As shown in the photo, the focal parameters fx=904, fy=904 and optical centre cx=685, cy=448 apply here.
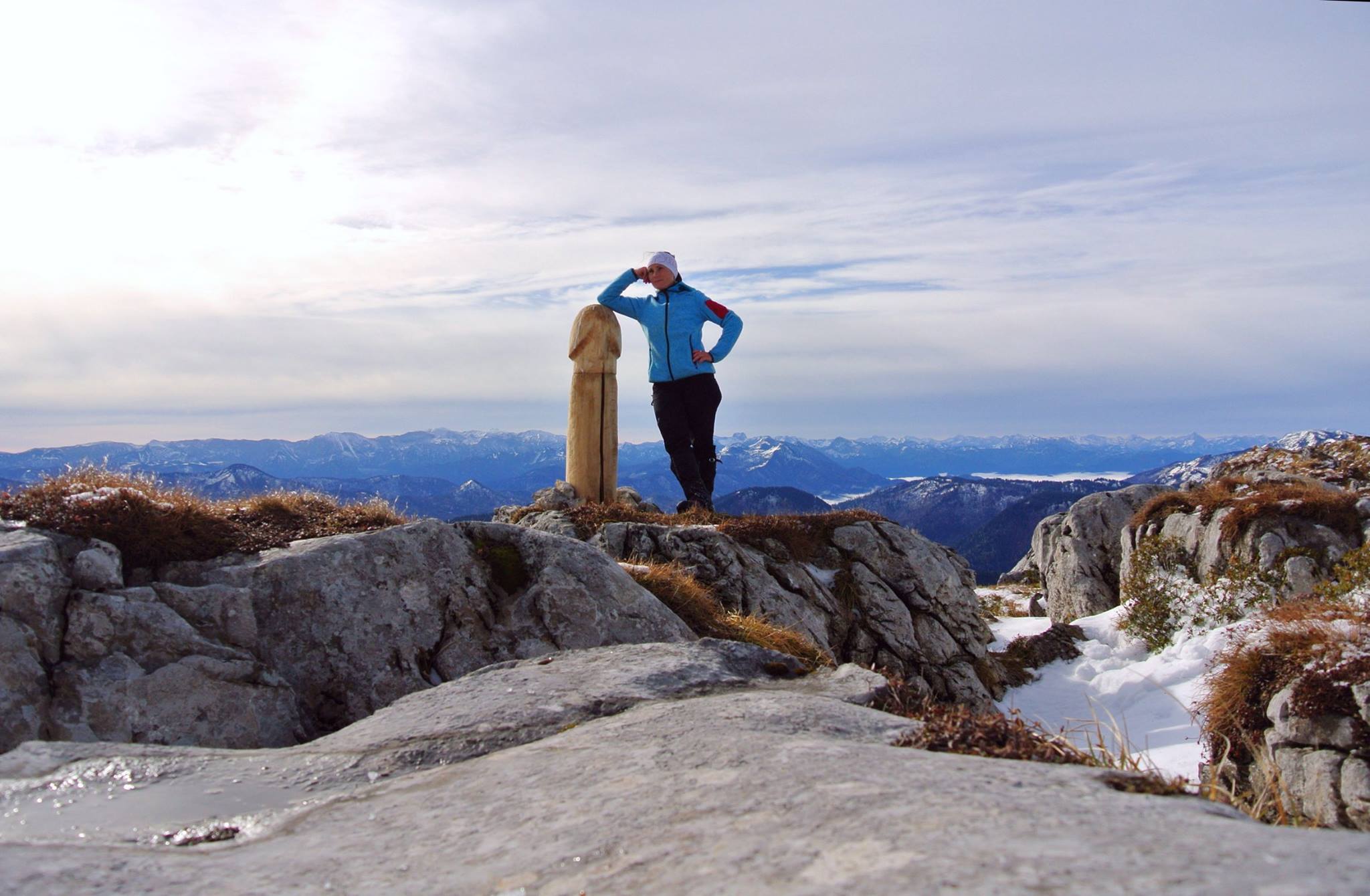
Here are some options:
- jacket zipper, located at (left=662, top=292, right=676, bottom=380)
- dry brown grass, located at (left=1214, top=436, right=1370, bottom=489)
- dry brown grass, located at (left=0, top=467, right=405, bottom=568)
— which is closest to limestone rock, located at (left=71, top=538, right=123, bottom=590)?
dry brown grass, located at (left=0, top=467, right=405, bottom=568)

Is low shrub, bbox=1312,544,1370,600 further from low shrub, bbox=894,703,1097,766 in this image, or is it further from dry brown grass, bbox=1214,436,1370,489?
dry brown grass, bbox=1214,436,1370,489

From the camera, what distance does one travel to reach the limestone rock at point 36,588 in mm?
6941

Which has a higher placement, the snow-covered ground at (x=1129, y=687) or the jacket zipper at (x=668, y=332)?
the jacket zipper at (x=668, y=332)

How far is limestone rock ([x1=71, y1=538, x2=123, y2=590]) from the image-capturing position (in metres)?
7.47

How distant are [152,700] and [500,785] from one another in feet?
14.0

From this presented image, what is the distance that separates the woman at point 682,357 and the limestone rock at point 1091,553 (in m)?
16.4

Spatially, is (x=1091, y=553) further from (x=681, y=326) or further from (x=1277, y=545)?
(x=681, y=326)

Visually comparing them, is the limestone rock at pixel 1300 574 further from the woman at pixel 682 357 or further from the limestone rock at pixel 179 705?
the limestone rock at pixel 179 705

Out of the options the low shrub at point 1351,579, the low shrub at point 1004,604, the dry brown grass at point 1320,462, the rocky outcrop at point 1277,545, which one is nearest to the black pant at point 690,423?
the low shrub at point 1351,579

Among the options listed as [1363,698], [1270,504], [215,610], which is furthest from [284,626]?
[1270,504]

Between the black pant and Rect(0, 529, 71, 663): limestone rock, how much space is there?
412 inches

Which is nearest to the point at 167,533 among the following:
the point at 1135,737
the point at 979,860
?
the point at 979,860

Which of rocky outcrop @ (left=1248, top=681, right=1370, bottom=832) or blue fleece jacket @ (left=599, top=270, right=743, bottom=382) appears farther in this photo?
blue fleece jacket @ (left=599, top=270, right=743, bottom=382)

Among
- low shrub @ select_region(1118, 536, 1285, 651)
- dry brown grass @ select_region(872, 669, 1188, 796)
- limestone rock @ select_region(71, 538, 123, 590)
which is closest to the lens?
dry brown grass @ select_region(872, 669, 1188, 796)
